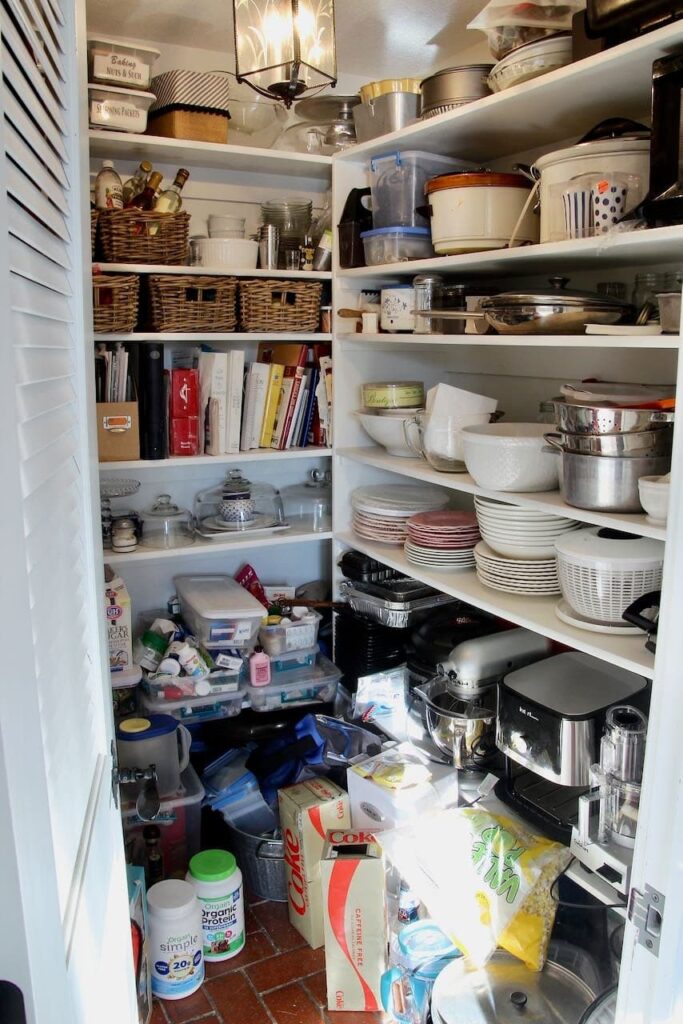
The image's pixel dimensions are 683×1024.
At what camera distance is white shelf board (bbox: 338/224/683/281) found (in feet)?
4.67

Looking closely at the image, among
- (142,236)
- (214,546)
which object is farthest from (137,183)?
(214,546)

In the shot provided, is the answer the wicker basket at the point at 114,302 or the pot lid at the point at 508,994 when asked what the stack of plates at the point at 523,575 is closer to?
the pot lid at the point at 508,994

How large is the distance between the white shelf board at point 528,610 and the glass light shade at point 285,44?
112 cm

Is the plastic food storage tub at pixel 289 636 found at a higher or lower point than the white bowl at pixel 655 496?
lower

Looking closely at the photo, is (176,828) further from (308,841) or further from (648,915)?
(648,915)

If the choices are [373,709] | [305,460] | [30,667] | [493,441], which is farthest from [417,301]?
[30,667]

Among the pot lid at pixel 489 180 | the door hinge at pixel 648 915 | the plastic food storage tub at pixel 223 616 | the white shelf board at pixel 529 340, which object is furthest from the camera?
the plastic food storage tub at pixel 223 616

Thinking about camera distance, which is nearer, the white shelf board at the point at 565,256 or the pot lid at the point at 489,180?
the white shelf board at the point at 565,256

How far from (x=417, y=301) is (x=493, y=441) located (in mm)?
577

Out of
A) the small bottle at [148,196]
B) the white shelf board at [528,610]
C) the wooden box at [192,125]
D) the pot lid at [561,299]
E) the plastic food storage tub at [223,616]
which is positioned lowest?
the plastic food storage tub at [223,616]

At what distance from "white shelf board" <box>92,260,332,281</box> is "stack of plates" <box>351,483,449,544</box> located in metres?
0.66

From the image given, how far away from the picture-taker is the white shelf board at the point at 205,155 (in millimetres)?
2133

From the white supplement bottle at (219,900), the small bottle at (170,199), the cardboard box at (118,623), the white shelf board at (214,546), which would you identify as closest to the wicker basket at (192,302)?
the small bottle at (170,199)

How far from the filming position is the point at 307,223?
2455 mm
